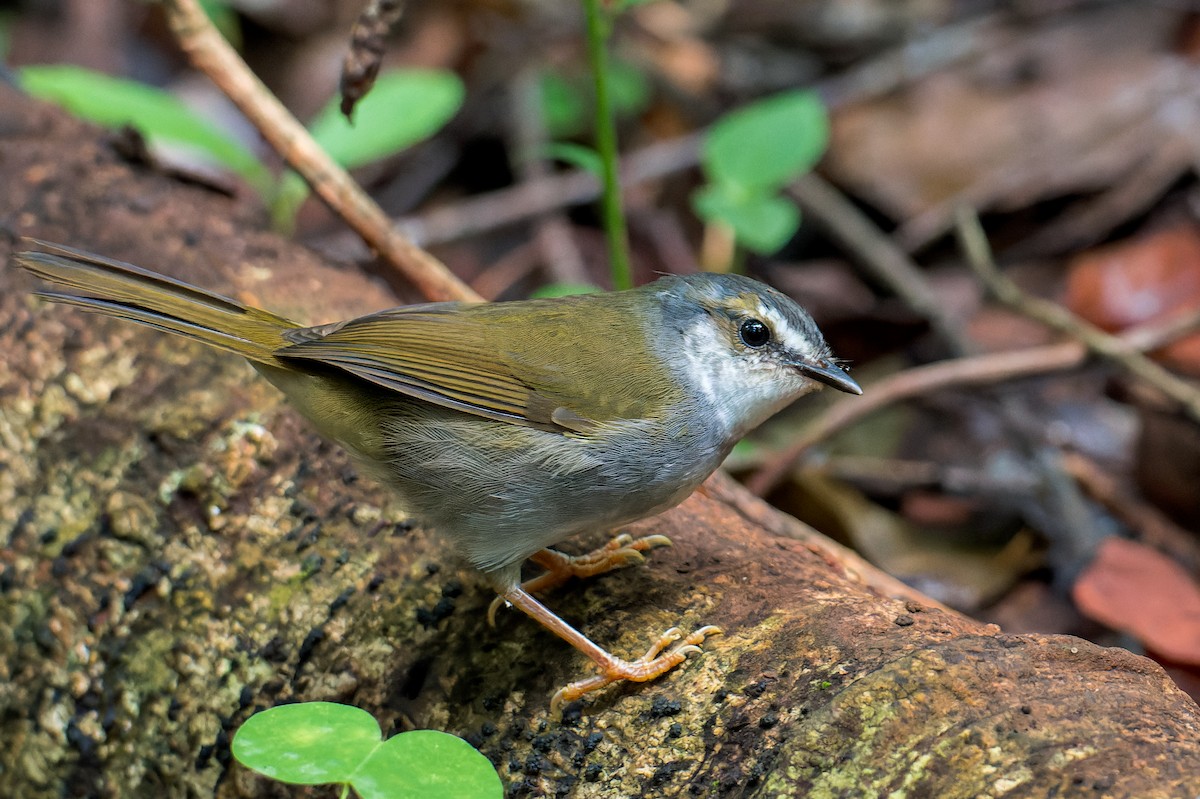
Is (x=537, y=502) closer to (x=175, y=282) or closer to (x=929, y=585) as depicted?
(x=175, y=282)

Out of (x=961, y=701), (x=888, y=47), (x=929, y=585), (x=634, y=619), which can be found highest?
(x=888, y=47)

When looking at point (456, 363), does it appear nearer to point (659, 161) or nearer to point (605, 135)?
point (605, 135)

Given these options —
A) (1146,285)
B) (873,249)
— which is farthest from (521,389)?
(1146,285)

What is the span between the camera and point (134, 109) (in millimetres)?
4180

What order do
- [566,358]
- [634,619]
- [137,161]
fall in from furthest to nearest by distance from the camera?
[137,161] → [566,358] → [634,619]

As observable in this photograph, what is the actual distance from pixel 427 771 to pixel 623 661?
0.52m

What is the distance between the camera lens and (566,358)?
2936mm

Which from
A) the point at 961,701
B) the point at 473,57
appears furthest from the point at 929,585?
the point at 473,57

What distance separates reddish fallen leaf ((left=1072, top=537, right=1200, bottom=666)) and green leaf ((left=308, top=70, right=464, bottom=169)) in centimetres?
268

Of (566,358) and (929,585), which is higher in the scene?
(566,358)

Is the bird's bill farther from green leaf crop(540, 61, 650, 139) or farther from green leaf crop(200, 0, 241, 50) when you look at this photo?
green leaf crop(200, 0, 241, 50)

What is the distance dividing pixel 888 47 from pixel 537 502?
475cm

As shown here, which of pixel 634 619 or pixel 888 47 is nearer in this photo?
pixel 634 619

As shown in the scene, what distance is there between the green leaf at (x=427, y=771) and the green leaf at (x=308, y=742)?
0.03m
